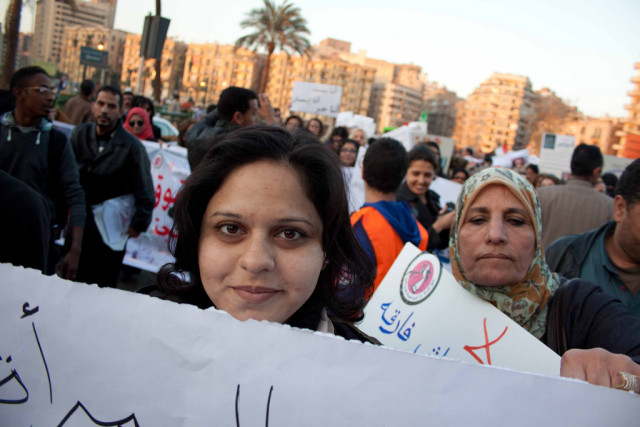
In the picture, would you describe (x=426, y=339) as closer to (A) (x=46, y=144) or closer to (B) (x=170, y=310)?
(B) (x=170, y=310)

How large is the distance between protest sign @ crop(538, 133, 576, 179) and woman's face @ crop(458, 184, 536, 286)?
11.9 meters

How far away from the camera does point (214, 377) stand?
825mm

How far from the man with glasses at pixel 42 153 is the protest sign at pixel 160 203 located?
8.25 ft

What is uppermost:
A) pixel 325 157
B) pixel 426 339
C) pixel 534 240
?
pixel 325 157

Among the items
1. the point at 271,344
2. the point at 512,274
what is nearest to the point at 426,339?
the point at 512,274

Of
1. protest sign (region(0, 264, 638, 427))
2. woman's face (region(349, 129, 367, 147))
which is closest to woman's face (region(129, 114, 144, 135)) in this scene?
woman's face (region(349, 129, 367, 147))

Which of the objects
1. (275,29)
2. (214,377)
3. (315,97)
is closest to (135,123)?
(214,377)

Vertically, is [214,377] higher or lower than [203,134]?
lower

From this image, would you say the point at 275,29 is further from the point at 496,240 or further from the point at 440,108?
the point at 440,108

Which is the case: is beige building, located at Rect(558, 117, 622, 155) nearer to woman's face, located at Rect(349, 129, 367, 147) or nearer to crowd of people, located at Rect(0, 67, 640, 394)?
woman's face, located at Rect(349, 129, 367, 147)

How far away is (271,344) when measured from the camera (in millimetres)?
798

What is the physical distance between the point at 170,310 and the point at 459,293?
1.18 meters

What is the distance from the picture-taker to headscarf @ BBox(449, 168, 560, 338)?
5.65ft

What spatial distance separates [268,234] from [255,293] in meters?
0.15
